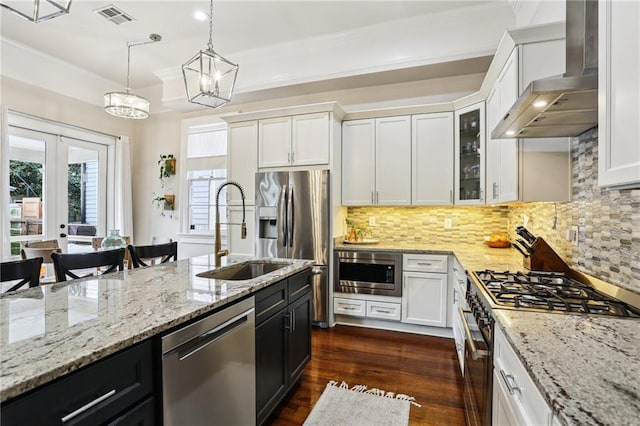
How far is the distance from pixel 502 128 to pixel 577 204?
0.73m

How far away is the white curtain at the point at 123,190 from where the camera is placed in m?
5.25

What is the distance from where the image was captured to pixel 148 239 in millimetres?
5500

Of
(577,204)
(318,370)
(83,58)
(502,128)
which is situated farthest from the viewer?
(83,58)

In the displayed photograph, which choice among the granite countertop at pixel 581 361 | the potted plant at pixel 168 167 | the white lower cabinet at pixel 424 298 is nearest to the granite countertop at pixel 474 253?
the white lower cabinet at pixel 424 298

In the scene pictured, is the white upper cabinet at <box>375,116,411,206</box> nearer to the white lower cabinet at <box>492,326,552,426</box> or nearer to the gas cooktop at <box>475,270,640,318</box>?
the gas cooktop at <box>475,270,640,318</box>

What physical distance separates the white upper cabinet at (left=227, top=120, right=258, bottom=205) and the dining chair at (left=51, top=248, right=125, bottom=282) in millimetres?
2059

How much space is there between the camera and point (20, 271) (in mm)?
1712

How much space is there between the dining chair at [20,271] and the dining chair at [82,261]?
0.43 ft

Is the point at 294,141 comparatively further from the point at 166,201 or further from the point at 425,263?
the point at 166,201

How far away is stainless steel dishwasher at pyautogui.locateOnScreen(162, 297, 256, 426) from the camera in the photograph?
119cm

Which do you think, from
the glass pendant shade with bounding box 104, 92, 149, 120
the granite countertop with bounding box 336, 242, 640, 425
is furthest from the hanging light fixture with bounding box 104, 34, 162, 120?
the granite countertop with bounding box 336, 242, 640, 425

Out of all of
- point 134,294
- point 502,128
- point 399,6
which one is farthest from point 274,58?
point 134,294

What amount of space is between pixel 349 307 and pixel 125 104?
325 centimetres

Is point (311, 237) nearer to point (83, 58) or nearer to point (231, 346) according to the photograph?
point (231, 346)
